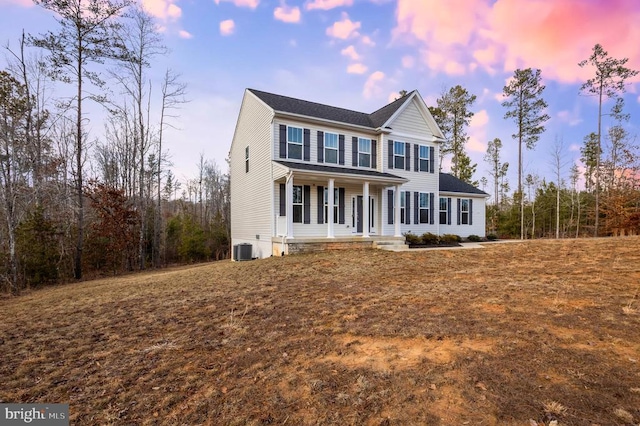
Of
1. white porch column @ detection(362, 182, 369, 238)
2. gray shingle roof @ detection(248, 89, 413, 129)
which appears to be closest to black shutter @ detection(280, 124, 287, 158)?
gray shingle roof @ detection(248, 89, 413, 129)

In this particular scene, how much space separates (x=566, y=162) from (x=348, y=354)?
3116 cm

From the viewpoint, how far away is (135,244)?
17.3 meters

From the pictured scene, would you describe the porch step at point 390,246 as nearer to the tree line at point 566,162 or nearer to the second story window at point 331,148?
the second story window at point 331,148

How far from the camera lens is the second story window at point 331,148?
44.1 feet

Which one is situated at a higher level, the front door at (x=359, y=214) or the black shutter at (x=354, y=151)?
the black shutter at (x=354, y=151)

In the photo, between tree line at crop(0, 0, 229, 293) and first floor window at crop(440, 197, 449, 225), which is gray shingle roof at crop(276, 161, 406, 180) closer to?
first floor window at crop(440, 197, 449, 225)

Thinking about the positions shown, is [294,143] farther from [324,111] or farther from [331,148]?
[324,111]

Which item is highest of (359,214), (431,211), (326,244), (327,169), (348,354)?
(327,169)

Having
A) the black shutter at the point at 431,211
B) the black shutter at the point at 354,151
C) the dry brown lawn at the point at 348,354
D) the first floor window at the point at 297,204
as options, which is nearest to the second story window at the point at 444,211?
the black shutter at the point at 431,211

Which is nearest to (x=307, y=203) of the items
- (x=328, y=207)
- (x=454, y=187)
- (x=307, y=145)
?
(x=328, y=207)

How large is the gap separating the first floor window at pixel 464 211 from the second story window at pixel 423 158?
3691 millimetres

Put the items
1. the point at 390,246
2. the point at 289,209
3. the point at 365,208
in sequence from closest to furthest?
the point at 289,209, the point at 365,208, the point at 390,246

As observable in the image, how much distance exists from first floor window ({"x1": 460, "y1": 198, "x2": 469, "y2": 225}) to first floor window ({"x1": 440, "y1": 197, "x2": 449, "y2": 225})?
45.7 inches

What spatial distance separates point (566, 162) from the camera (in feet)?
81.6
